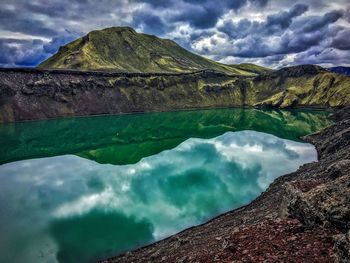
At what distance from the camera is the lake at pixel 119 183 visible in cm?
2923

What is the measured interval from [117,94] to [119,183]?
116475 mm

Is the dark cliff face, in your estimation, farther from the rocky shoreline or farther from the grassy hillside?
the rocky shoreline

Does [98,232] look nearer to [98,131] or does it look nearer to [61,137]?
[61,137]

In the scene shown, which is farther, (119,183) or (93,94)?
(93,94)

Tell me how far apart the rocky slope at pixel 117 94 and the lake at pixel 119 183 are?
38937 millimetres

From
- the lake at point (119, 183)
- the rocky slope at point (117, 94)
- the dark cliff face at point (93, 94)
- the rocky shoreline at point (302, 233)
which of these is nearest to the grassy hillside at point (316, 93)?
the rocky slope at point (117, 94)

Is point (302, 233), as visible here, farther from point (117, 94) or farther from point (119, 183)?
point (117, 94)

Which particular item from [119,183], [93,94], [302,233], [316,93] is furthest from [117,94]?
[302,233]

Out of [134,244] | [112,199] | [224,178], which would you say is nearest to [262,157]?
[224,178]

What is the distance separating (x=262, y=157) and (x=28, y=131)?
7084cm

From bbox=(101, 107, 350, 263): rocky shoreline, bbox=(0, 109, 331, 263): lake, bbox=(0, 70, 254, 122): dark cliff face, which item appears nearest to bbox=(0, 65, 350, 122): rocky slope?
bbox=(0, 70, 254, 122): dark cliff face

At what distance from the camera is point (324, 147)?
58.3 metres

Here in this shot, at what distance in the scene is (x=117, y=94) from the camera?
158 m

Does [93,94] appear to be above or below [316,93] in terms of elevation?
below
